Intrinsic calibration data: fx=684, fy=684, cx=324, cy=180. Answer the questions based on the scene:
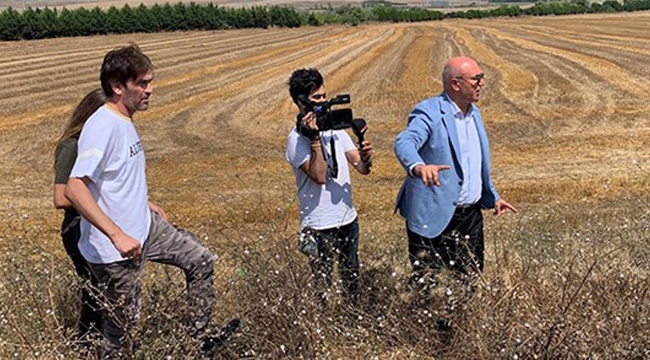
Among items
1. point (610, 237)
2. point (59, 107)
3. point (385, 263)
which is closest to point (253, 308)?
point (385, 263)

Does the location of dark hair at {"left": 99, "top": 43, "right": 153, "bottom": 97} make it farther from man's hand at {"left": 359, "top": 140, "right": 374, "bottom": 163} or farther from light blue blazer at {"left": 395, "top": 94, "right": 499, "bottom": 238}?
light blue blazer at {"left": 395, "top": 94, "right": 499, "bottom": 238}

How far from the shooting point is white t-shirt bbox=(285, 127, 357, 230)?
12.9 feet

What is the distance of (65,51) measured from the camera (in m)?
36.2

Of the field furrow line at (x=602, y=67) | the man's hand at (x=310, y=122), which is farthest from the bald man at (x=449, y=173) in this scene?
the field furrow line at (x=602, y=67)

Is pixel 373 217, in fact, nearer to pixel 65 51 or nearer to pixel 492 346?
pixel 492 346

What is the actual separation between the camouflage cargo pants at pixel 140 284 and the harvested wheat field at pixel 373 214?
0.35ft

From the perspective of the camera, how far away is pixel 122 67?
3105mm

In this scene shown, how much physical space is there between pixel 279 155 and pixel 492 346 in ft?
27.7

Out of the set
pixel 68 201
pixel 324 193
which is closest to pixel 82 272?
pixel 68 201

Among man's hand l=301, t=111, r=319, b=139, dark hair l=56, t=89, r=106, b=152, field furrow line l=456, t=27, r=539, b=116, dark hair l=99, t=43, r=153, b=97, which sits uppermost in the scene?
dark hair l=99, t=43, r=153, b=97

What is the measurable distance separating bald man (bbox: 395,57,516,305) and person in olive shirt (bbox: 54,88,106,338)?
161cm

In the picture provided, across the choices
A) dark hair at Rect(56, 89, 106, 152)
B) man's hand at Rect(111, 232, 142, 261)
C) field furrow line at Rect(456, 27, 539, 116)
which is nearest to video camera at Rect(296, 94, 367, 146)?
dark hair at Rect(56, 89, 106, 152)

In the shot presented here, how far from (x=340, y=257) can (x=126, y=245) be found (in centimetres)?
144

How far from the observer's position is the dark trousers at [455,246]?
12.1 feet
